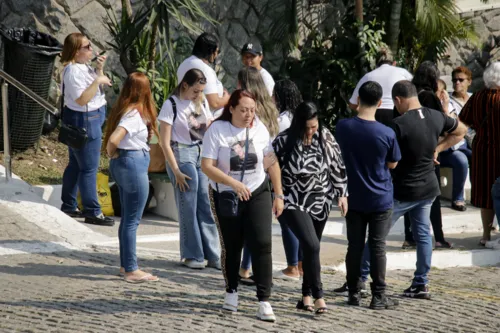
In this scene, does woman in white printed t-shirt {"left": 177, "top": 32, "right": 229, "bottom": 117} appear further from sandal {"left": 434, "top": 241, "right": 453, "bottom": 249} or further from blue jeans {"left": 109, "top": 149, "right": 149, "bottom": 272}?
sandal {"left": 434, "top": 241, "right": 453, "bottom": 249}

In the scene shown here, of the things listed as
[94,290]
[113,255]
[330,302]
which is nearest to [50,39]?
[113,255]

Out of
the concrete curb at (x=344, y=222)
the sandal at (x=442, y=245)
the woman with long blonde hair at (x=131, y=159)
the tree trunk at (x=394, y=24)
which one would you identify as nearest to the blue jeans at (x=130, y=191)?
the woman with long blonde hair at (x=131, y=159)

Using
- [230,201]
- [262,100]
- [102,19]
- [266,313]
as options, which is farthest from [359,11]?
[266,313]

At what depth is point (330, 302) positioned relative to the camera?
763 centimetres

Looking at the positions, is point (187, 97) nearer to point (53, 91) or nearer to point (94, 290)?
point (94, 290)

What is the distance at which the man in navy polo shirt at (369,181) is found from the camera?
7324mm

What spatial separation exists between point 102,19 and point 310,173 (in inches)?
256

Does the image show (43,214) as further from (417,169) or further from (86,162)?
(417,169)

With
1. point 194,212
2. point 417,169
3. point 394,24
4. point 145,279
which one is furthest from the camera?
point 394,24

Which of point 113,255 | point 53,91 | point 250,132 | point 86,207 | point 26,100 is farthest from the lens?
point 53,91

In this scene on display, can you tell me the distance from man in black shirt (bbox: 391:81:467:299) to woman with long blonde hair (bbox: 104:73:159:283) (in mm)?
1939

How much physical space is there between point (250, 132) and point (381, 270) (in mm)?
1441

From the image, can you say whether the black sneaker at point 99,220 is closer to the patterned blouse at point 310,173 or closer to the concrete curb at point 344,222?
the concrete curb at point 344,222

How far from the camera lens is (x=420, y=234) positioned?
7.92m
